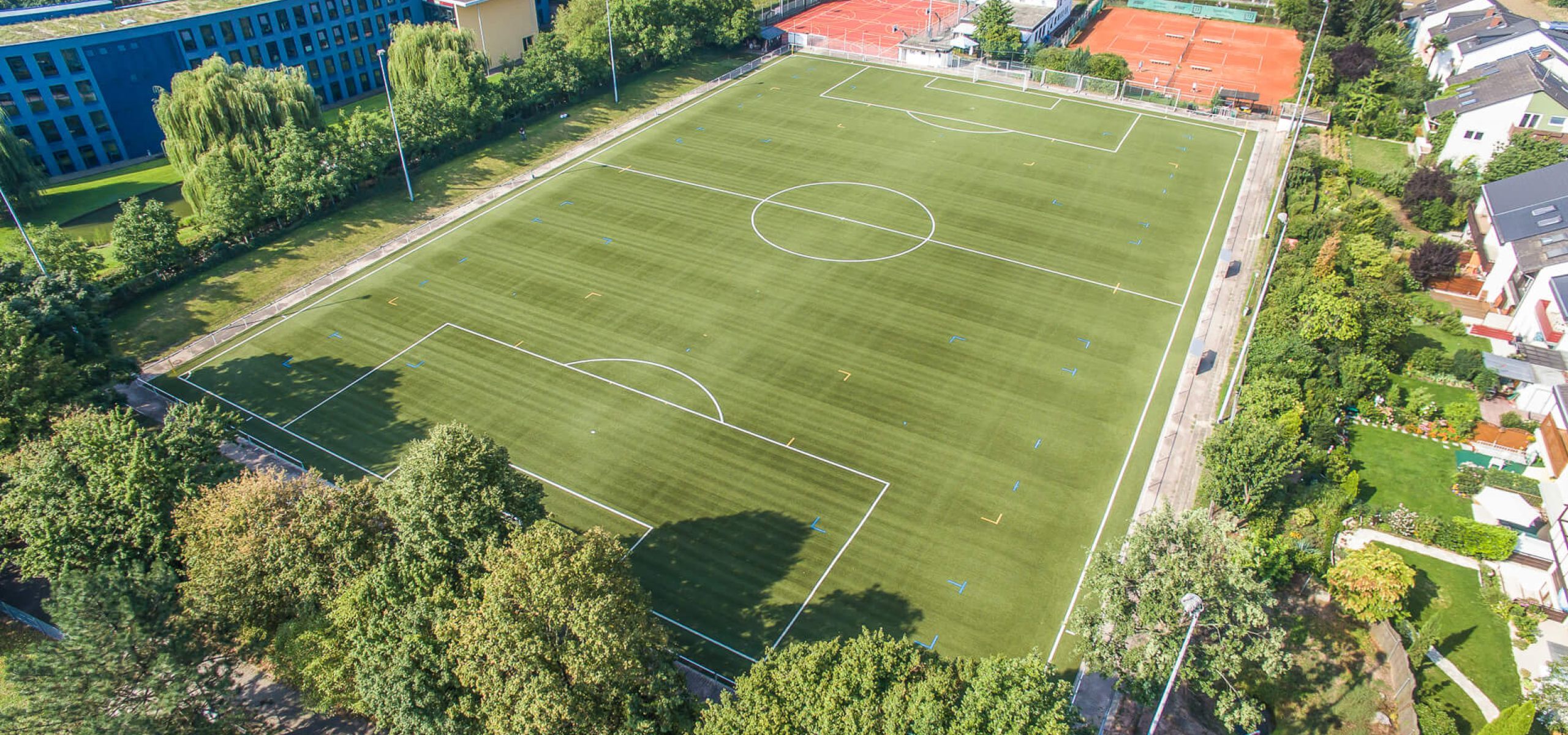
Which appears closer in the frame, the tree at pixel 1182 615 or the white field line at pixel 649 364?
the tree at pixel 1182 615

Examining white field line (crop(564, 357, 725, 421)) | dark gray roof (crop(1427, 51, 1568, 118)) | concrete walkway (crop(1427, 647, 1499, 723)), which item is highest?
dark gray roof (crop(1427, 51, 1568, 118))

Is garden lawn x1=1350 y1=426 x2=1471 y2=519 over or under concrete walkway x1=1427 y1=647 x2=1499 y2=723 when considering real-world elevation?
over

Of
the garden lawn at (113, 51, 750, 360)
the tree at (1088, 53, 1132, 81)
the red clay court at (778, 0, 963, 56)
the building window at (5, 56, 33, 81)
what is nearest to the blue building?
the building window at (5, 56, 33, 81)

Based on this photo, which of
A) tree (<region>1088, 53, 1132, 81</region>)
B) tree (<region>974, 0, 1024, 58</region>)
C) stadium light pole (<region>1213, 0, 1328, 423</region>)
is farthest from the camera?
tree (<region>974, 0, 1024, 58</region>)

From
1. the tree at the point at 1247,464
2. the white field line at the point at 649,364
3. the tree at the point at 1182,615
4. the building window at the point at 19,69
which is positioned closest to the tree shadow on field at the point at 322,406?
the white field line at the point at 649,364

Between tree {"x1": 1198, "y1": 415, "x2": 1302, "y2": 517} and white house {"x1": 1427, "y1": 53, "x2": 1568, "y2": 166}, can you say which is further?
white house {"x1": 1427, "y1": 53, "x2": 1568, "y2": 166}

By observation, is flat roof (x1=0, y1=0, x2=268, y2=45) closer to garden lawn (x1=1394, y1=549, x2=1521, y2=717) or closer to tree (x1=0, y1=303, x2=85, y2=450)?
tree (x1=0, y1=303, x2=85, y2=450)

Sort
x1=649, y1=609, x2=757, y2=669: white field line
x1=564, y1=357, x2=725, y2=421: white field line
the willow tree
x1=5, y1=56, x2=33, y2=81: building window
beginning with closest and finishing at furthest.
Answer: x1=649, y1=609, x2=757, y2=669: white field line
x1=564, y1=357, x2=725, y2=421: white field line
the willow tree
x1=5, y1=56, x2=33, y2=81: building window

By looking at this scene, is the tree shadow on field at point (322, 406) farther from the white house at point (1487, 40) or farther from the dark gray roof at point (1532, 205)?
the white house at point (1487, 40)
